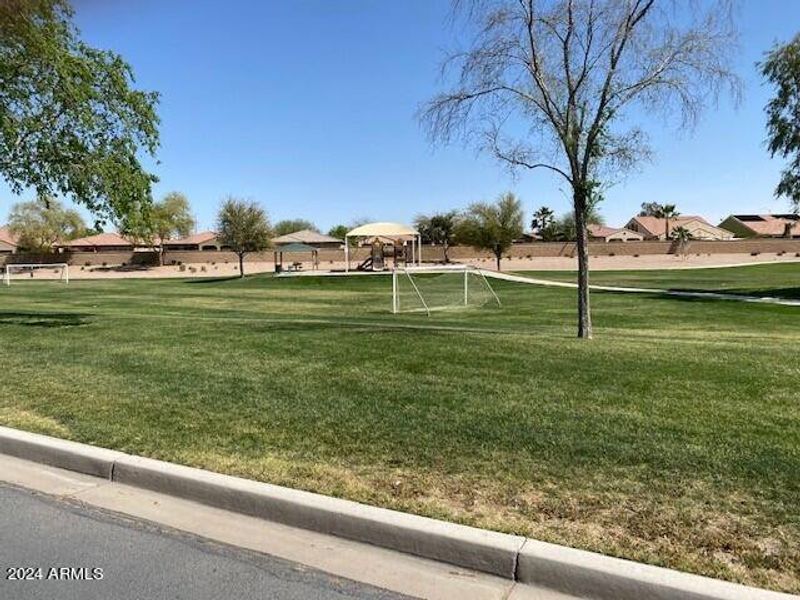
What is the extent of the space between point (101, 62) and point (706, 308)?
18922 millimetres

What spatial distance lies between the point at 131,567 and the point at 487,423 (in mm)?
3109

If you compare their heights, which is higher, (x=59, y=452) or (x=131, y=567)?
(x=59, y=452)

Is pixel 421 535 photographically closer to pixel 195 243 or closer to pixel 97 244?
pixel 195 243

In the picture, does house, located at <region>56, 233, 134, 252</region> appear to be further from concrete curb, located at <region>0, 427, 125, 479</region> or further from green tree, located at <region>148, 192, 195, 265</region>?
concrete curb, located at <region>0, 427, 125, 479</region>

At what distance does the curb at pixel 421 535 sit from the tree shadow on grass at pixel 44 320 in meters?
9.75

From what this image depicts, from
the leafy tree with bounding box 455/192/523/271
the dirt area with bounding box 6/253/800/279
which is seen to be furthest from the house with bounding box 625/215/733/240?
the leafy tree with bounding box 455/192/523/271

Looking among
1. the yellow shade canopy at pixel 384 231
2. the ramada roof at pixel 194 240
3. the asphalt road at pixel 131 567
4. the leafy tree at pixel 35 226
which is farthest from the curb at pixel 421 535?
the ramada roof at pixel 194 240

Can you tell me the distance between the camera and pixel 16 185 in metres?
14.4

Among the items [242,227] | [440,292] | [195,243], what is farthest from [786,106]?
[195,243]

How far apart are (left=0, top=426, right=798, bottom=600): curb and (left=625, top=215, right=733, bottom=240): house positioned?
127 metres

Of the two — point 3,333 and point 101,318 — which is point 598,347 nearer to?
point 3,333

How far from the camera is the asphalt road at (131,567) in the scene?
3.52m

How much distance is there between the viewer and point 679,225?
12306 cm

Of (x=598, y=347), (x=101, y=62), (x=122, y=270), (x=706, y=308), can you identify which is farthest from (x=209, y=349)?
(x=122, y=270)
